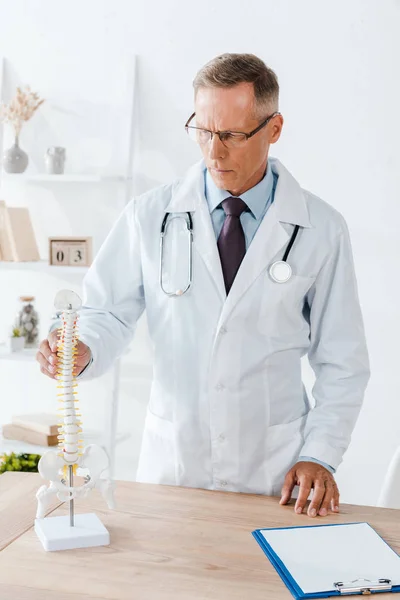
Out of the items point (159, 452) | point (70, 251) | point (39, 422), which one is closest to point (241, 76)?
point (159, 452)

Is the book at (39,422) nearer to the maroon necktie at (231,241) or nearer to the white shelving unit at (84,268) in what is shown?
the white shelving unit at (84,268)

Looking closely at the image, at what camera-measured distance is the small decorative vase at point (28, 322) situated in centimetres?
353

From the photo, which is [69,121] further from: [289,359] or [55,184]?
[289,359]

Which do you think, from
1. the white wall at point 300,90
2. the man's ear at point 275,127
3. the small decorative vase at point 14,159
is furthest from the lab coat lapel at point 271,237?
the small decorative vase at point 14,159

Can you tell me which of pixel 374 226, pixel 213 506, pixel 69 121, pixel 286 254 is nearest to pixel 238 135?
pixel 286 254

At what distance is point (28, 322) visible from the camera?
3535 millimetres

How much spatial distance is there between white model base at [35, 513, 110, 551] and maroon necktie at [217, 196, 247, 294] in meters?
0.72

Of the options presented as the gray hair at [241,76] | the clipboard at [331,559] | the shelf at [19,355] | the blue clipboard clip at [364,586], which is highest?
the gray hair at [241,76]

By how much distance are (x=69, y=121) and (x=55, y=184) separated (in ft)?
0.93

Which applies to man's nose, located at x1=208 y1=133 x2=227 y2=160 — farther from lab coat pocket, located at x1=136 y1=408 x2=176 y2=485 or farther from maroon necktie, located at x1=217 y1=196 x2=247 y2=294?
lab coat pocket, located at x1=136 y1=408 x2=176 y2=485

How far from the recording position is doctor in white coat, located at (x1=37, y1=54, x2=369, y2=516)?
6.59ft

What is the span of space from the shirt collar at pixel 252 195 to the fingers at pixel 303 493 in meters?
0.69

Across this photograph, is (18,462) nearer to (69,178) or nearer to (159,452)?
(69,178)

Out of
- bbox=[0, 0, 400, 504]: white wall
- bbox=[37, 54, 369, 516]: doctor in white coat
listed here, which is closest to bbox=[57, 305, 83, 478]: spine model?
bbox=[37, 54, 369, 516]: doctor in white coat
